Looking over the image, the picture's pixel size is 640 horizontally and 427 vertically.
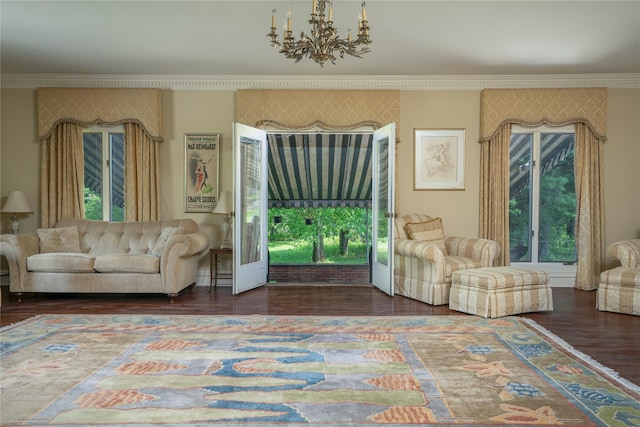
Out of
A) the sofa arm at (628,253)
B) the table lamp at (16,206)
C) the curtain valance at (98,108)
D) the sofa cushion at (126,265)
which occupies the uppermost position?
the curtain valance at (98,108)

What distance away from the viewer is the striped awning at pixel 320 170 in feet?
29.1

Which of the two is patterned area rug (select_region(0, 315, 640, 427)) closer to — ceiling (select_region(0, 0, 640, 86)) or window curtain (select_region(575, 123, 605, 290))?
window curtain (select_region(575, 123, 605, 290))

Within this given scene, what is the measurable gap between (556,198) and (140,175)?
5609mm

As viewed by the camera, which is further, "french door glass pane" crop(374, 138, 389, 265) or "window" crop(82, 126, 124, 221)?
"window" crop(82, 126, 124, 221)

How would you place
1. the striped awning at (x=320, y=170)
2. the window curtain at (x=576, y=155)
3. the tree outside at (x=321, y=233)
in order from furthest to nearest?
the tree outside at (x=321, y=233) < the striped awning at (x=320, y=170) < the window curtain at (x=576, y=155)

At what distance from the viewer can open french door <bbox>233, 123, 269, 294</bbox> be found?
19.5 ft

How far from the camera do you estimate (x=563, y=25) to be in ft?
15.2

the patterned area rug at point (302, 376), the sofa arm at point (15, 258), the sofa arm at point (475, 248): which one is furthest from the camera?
the sofa arm at point (475, 248)

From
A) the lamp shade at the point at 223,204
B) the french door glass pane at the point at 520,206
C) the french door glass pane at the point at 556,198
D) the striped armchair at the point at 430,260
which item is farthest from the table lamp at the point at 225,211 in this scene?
the french door glass pane at the point at 556,198

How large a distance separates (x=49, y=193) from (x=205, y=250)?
219 centimetres

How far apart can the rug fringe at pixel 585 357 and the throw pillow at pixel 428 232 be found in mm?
1645

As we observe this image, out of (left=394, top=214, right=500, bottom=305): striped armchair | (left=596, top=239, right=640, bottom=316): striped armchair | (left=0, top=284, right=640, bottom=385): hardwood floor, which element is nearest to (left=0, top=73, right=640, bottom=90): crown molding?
(left=394, top=214, right=500, bottom=305): striped armchair

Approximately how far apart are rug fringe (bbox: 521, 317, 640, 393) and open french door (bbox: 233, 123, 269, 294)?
326 centimetres

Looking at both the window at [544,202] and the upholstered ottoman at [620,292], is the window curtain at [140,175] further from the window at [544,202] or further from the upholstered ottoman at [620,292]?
the upholstered ottoman at [620,292]
